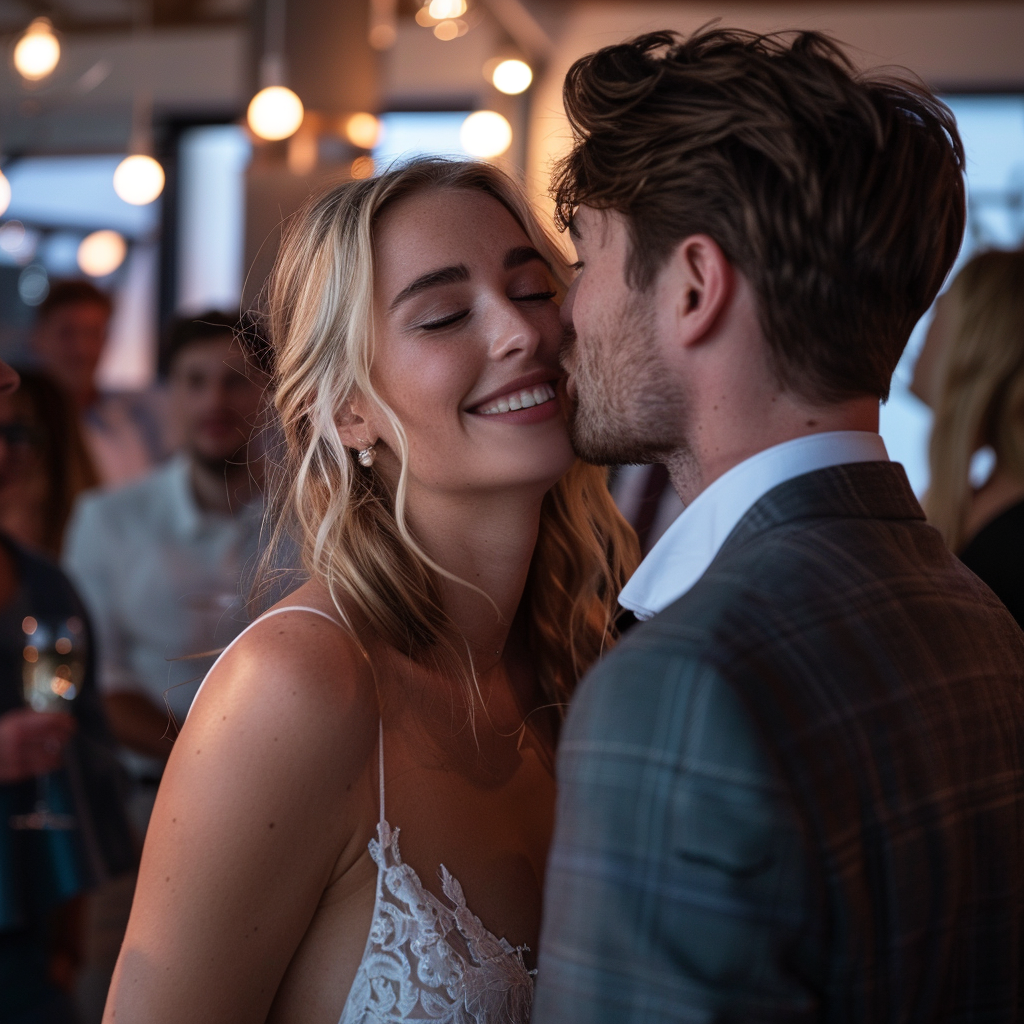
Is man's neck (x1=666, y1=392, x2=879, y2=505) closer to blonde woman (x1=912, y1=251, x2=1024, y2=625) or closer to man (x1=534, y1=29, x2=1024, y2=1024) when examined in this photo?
man (x1=534, y1=29, x2=1024, y2=1024)

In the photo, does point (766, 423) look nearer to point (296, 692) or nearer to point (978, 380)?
point (296, 692)

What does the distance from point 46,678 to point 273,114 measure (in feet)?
6.53

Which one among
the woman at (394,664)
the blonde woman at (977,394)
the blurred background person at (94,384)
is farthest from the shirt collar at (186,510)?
the blonde woman at (977,394)

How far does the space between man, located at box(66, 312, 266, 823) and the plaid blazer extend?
247 centimetres

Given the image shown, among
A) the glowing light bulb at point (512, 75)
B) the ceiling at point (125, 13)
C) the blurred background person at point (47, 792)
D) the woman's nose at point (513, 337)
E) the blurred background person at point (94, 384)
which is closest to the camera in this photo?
the woman's nose at point (513, 337)

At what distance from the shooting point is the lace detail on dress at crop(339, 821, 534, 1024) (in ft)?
4.21

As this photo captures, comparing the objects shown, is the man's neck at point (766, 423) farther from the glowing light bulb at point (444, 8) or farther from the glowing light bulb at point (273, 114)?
the glowing light bulb at point (444, 8)

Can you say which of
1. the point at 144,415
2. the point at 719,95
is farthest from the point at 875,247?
the point at 144,415

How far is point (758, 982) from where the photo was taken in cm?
81

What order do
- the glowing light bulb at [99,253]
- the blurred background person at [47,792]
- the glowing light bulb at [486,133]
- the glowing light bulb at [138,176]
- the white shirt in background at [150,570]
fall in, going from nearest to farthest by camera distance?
the blurred background person at [47,792] → the white shirt in background at [150,570] → the glowing light bulb at [138,176] → the glowing light bulb at [486,133] → the glowing light bulb at [99,253]

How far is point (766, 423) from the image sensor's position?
1.04m

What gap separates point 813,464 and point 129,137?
6.76 meters

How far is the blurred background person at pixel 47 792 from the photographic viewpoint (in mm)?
2254

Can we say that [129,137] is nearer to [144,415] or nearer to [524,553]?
[144,415]
